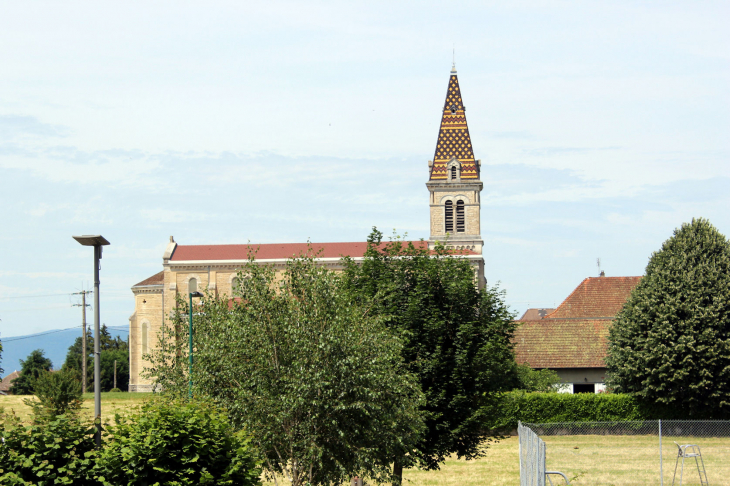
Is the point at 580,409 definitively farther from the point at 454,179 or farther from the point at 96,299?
the point at 454,179

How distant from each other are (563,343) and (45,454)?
41.5 meters

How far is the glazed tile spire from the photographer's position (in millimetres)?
88312

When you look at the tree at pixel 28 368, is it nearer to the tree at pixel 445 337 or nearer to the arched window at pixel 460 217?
the arched window at pixel 460 217

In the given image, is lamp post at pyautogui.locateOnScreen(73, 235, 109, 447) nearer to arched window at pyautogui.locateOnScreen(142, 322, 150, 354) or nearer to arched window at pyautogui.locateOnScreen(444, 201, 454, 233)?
arched window at pyautogui.locateOnScreen(142, 322, 150, 354)

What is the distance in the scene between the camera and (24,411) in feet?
153

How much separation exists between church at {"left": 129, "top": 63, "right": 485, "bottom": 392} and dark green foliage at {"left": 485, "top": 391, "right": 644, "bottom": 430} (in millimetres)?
40350

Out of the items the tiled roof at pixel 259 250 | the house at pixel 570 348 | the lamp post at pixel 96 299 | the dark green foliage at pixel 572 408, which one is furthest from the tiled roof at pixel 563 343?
the lamp post at pixel 96 299

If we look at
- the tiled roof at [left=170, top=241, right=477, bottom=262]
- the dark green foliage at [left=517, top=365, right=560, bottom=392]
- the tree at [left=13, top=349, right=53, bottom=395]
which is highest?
the tiled roof at [left=170, top=241, right=477, bottom=262]

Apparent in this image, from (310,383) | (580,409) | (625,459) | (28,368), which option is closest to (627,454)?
(625,459)

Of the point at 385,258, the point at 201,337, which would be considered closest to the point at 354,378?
the point at 201,337

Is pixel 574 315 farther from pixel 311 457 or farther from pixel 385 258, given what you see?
pixel 311 457

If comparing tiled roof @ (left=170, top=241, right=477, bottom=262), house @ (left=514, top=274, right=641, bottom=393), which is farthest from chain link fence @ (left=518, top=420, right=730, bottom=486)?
tiled roof @ (left=170, top=241, right=477, bottom=262)

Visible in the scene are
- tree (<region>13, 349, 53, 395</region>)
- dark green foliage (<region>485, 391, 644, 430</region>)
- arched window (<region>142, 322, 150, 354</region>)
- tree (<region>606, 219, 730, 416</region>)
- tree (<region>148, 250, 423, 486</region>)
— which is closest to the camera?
tree (<region>148, 250, 423, 486</region>)

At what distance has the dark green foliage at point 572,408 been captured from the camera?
132 ft
